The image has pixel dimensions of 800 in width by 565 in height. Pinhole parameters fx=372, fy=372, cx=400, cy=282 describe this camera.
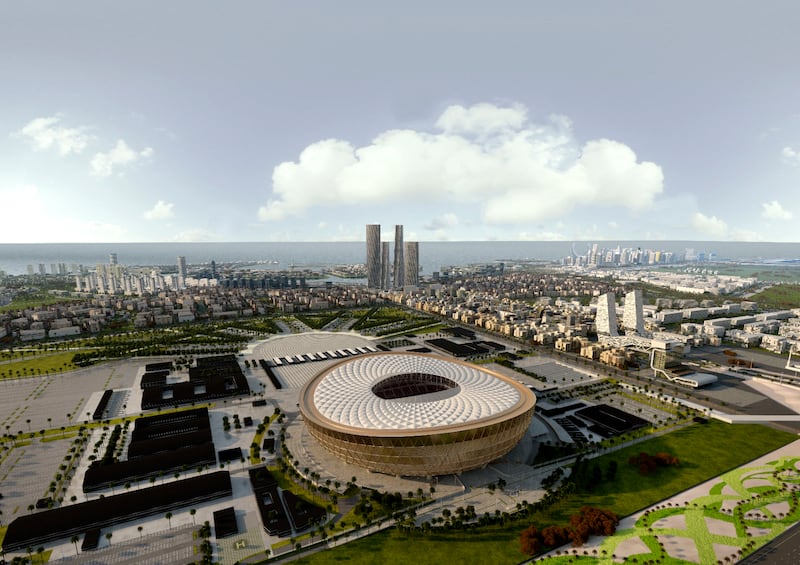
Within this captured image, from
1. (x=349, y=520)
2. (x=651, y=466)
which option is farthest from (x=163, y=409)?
(x=651, y=466)

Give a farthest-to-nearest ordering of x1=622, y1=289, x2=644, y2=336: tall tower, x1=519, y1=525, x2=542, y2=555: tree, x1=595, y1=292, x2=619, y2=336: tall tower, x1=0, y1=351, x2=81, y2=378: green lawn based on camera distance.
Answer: x1=595, y1=292, x2=619, y2=336: tall tower → x1=622, y1=289, x2=644, y2=336: tall tower → x1=0, y1=351, x2=81, y2=378: green lawn → x1=519, y1=525, x2=542, y2=555: tree

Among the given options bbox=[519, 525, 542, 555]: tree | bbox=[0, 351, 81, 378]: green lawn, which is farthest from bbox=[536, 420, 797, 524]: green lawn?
bbox=[0, 351, 81, 378]: green lawn

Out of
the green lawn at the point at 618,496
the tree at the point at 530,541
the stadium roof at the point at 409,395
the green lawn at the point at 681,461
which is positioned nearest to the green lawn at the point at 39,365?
the stadium roof at the point at 409,395

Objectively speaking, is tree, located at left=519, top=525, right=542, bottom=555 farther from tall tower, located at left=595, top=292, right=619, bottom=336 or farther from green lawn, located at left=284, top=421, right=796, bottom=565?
tall tower, located at left=595, top=292, right=619, bottom=336

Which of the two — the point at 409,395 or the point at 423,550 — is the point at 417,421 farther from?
the point at 423,550

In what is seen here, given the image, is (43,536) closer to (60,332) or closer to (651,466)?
(651,466)

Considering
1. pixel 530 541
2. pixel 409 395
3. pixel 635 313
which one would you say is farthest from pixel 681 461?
pixel 635 313
